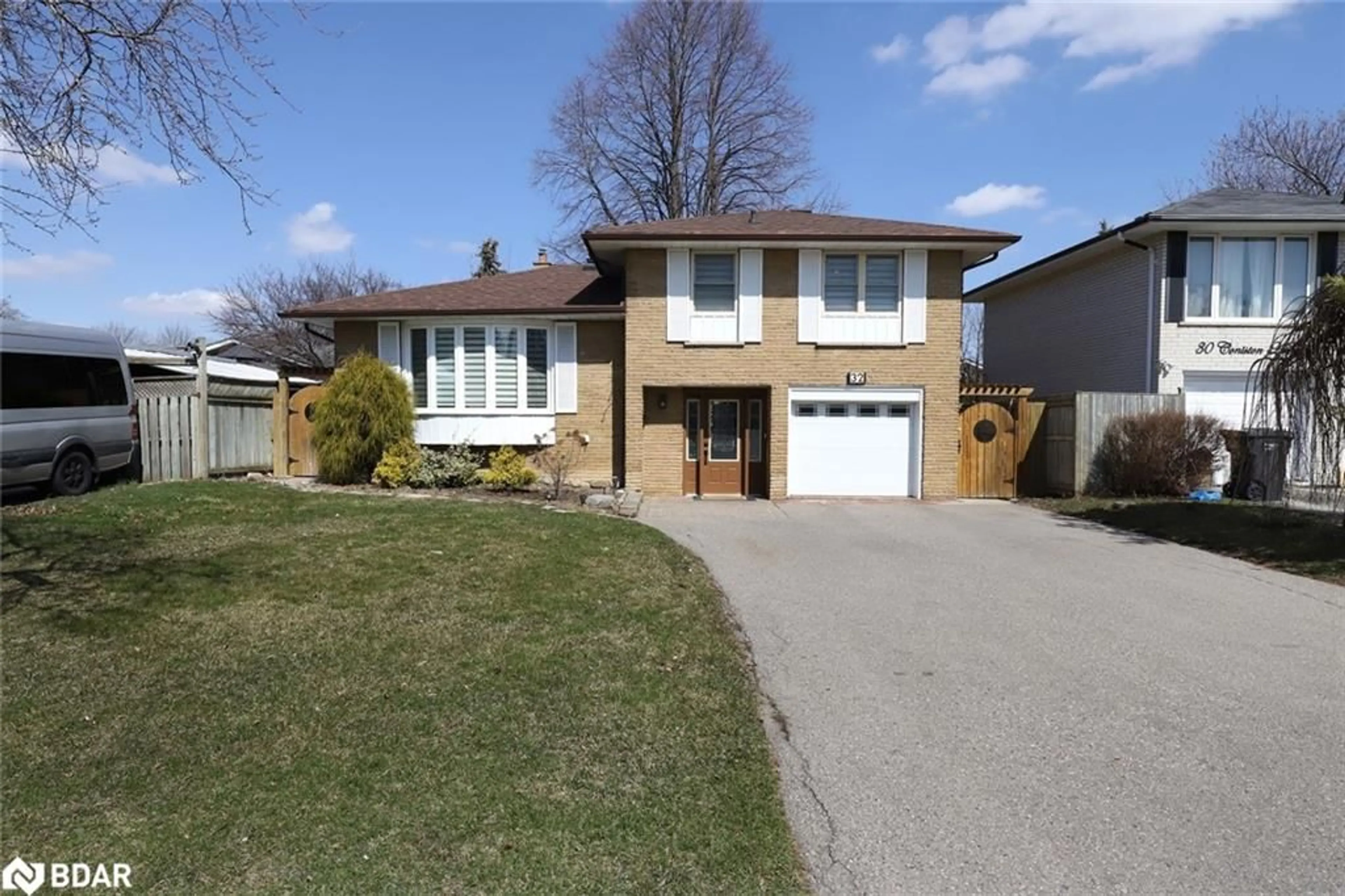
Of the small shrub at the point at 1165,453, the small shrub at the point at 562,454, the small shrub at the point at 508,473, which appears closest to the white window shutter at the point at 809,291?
the small shrub at the point at 562,454

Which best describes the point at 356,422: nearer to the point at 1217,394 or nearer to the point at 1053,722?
the point at 1053,722

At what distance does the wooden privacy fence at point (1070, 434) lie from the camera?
16.0 m

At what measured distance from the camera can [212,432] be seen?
596 inches

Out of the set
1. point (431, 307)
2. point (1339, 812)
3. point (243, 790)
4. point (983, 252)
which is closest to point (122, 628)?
point (243, 790)

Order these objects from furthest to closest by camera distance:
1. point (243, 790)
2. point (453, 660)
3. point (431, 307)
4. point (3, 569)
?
point (431, 307) < point (3, 569) < point (453, 660) < point (243, 790)

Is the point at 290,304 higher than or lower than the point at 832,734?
higher

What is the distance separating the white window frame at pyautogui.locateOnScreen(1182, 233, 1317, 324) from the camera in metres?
16.9

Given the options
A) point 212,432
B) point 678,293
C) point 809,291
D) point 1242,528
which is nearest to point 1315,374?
point 1242,528

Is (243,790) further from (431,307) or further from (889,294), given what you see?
(889,294)

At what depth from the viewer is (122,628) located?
18.7 ft

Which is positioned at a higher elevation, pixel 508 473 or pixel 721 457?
pixel 721 457

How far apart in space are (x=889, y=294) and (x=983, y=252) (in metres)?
2.11

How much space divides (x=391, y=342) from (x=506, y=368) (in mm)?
2442

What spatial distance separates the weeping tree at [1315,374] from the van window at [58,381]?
1758 centimetres
